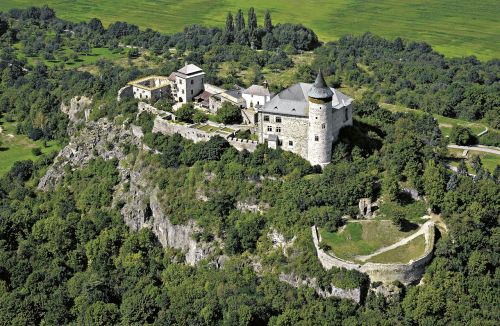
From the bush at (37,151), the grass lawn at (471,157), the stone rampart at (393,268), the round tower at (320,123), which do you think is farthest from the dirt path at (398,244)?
the bush at (37,151)

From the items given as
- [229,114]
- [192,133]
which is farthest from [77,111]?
[229,114]

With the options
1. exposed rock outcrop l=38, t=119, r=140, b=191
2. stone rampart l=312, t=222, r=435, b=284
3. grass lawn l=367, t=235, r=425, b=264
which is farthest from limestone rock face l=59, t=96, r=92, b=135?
grass lawn l=367, t=235, r=425, b=264

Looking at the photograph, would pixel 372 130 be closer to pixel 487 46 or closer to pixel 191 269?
pixel 191 269

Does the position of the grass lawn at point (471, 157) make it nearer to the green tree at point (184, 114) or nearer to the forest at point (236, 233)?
A: the forest at point (236, 233)

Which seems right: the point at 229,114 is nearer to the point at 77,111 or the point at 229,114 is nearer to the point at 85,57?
the point at 77,111

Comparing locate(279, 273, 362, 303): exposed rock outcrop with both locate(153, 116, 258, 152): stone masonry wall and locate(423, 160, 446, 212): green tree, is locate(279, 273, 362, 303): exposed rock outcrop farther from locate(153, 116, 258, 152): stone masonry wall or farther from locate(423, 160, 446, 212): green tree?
locate(153, 116, 258, 152): stone masonry wall

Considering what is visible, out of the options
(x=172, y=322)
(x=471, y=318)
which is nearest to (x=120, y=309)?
(x=172, y=322)
